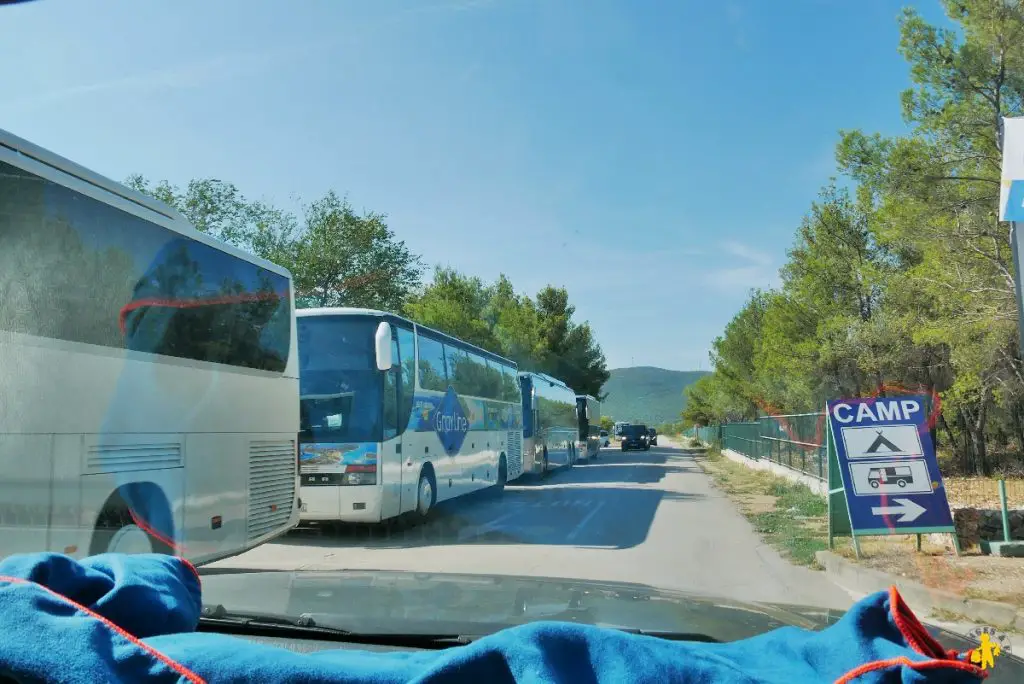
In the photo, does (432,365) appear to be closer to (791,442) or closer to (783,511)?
(783,511)

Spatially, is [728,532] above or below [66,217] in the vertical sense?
below

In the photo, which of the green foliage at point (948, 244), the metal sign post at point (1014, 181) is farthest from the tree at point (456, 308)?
the metal sign post at point (1014, 181)

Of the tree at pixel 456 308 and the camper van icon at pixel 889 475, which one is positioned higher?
the tree at pixel 456 308

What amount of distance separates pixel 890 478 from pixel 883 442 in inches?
18.5

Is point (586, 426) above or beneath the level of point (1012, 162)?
beneath

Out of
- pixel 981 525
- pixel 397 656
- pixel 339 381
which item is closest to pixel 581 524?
pixel 339 381

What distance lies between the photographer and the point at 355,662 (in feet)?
4.40

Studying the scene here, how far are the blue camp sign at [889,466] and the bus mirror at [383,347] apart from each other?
602 centimetres

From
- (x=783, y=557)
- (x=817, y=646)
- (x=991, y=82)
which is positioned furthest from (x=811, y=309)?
(x=817, y=646)

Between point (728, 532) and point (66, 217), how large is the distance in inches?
422

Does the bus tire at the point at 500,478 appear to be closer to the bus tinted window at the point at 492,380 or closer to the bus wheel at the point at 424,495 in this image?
the bus tinted window at the point at 492,380

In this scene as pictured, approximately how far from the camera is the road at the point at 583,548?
879 centimetres

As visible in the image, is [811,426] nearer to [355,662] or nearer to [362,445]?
[362,445]

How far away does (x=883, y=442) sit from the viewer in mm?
10242
